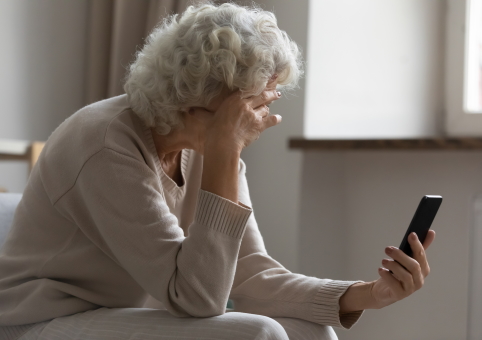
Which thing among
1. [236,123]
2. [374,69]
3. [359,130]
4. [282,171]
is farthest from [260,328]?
[374,69]

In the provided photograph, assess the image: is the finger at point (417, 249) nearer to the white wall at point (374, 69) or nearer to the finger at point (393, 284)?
the finger at point (393, 284)

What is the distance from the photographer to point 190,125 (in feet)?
3.85

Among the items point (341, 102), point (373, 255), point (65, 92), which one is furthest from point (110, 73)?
point (373, 255)

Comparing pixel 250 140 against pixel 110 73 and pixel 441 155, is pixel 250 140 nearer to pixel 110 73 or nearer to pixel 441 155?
pixel 441 155

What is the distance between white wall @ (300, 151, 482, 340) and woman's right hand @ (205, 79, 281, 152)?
0.89 meters

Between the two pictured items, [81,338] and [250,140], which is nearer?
[81,338]

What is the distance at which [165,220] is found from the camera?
1020mm

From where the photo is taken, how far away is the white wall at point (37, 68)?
2.20 meters

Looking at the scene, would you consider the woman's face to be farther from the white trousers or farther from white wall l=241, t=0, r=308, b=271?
white wall l=241, t=0, r=308, b=271

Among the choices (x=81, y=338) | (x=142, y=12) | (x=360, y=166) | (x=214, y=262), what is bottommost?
(x=81, y=338)

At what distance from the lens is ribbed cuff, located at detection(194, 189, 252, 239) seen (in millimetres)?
1009

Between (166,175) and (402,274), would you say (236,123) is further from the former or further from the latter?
(402,274)

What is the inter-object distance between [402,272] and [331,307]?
0.17m

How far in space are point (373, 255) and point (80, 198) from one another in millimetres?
1283
